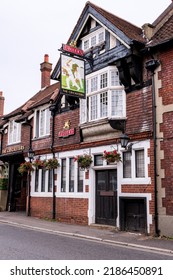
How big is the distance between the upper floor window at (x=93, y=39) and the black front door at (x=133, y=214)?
7.72m

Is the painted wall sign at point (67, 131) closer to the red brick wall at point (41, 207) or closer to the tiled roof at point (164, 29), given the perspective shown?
the red brick wall at point (41, 207)

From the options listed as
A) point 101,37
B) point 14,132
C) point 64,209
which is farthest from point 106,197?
point 14,132

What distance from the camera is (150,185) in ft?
39.5

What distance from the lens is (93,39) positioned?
15562mm

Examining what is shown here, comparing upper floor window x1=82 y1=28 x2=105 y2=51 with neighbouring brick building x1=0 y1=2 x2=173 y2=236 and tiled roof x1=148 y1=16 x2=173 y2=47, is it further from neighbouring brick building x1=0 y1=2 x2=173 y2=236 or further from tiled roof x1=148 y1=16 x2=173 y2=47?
tiled roof x1=148 y1=16 x2=173 y2=47

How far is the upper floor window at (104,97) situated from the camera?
13.8 meters

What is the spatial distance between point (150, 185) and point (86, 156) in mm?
3766

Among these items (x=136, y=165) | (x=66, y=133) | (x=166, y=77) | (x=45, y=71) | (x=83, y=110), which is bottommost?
(x=136, y=165)

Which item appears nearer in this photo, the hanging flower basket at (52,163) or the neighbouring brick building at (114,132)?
the neighbouring brick building at (114,132)

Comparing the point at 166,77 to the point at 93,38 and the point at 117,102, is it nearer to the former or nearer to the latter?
the point at 117,102

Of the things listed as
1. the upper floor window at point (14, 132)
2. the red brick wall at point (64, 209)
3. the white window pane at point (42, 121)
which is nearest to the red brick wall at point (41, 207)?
the red brick wall at point (64, 209)

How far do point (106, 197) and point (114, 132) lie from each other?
3002 mm

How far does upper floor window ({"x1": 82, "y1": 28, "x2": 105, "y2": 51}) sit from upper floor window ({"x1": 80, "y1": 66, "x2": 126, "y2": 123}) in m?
1.71

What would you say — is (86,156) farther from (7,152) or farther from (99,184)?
(7,152)
